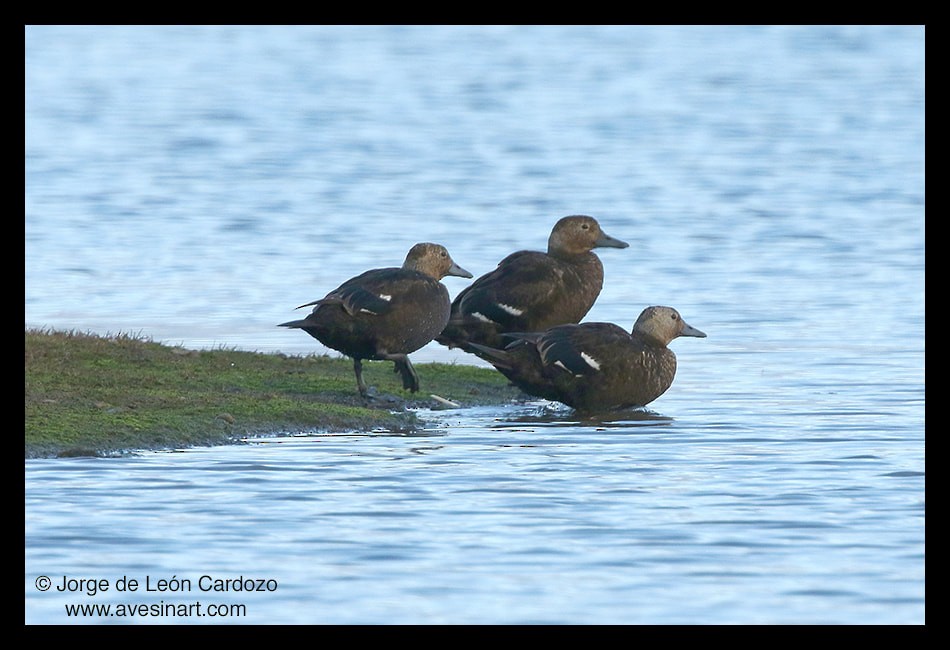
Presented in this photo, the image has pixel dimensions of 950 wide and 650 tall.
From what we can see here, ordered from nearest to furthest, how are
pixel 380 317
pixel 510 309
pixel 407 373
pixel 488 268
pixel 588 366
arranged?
1. pixel 588 366
2. pixel 380 317
3. pixel 407 373
4. pixel 510 309
5. pixel 488 268

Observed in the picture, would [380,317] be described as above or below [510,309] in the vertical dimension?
below

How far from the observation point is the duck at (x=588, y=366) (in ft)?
48.8

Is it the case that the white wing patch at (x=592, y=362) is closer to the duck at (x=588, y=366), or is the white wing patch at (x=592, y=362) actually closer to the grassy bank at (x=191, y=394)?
the duck at (x=588, y=366)

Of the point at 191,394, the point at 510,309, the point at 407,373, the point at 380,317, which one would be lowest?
the point at 191,394

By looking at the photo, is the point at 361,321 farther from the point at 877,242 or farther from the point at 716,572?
the point at 877,242

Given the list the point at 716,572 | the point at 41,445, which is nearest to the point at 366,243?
→ the point at 41,445

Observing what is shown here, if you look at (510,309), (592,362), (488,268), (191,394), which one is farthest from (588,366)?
(488,268)

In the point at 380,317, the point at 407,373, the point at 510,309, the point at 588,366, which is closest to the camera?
the point at 588,366

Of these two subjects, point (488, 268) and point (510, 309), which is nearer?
point (510, 309)

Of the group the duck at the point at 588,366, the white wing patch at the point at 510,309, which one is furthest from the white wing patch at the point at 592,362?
the white wing patch at the point at 510,309

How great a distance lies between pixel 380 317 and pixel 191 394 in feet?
5.01

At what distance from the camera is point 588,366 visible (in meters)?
14.8

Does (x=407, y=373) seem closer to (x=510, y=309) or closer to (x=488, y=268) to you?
(x=510, y=309)
